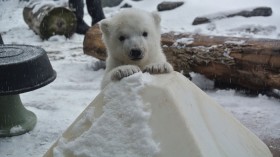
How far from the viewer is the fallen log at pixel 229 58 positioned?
409cm

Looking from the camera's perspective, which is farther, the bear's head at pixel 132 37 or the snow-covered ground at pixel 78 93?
the snow-covered ground at pixel 78 93

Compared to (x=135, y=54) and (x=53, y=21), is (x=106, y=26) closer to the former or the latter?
(x=135, y=54)

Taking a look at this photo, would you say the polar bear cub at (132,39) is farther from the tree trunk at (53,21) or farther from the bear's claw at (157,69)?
the tree trunk at (53,21)

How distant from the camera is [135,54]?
2549 mm

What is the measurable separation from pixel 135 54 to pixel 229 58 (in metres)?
2.05

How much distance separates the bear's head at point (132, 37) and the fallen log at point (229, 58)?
168 cm

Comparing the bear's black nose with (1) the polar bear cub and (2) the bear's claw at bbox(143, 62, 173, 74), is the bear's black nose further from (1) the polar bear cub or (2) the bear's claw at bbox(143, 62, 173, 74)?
(2) the bear's claw at bbox(143, 62, 173, 74)

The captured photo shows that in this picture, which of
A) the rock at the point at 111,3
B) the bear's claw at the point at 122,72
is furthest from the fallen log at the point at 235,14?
the bear's claw at the point at 122,72

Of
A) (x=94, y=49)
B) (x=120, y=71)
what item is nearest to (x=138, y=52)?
(x=120, y=71)

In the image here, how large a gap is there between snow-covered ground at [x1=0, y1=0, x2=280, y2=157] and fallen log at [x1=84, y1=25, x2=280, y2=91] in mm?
161

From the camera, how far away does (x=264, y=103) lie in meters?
4.03

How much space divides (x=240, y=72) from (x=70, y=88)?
6.63 feet

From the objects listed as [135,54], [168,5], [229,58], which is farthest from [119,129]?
[168,5]

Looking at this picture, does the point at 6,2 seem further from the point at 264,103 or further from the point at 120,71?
the point at 120,71
